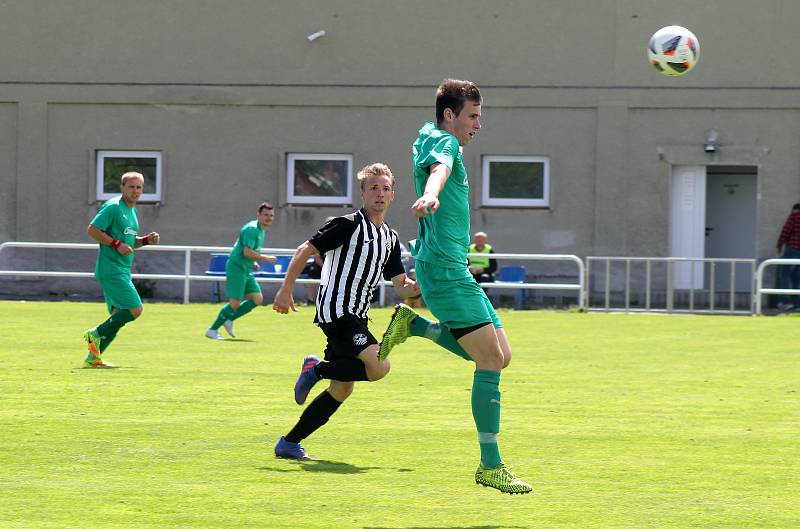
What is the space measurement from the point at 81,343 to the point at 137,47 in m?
13.4

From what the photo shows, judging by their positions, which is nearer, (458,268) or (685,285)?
(458,268)

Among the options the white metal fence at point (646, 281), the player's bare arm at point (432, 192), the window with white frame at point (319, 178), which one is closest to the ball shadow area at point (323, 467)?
the player's bare arm at point (432, 192)

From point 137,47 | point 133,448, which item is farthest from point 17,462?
point 137,47

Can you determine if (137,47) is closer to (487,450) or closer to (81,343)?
(81,343)

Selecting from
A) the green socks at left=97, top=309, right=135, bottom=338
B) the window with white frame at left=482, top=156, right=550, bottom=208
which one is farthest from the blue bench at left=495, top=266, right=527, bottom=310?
the green socks at left=97, top=309, right=135, bottom=338

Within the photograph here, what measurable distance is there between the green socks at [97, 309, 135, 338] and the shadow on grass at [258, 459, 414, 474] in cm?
610

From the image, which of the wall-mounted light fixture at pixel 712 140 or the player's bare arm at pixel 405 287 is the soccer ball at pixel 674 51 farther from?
the wall-mounted light fixture at pixel 712 140

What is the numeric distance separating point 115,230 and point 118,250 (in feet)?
0.94

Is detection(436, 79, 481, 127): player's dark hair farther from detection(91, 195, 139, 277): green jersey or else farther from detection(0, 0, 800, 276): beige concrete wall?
detection(0, 0, 800, 276): beige concrete wall

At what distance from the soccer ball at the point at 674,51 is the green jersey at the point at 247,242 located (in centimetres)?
541

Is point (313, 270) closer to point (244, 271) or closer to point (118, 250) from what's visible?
point (244, 271)

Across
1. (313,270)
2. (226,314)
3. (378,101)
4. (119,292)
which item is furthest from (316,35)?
(119,292)

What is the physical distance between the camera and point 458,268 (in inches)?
280

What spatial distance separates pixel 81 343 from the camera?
53.5ft
